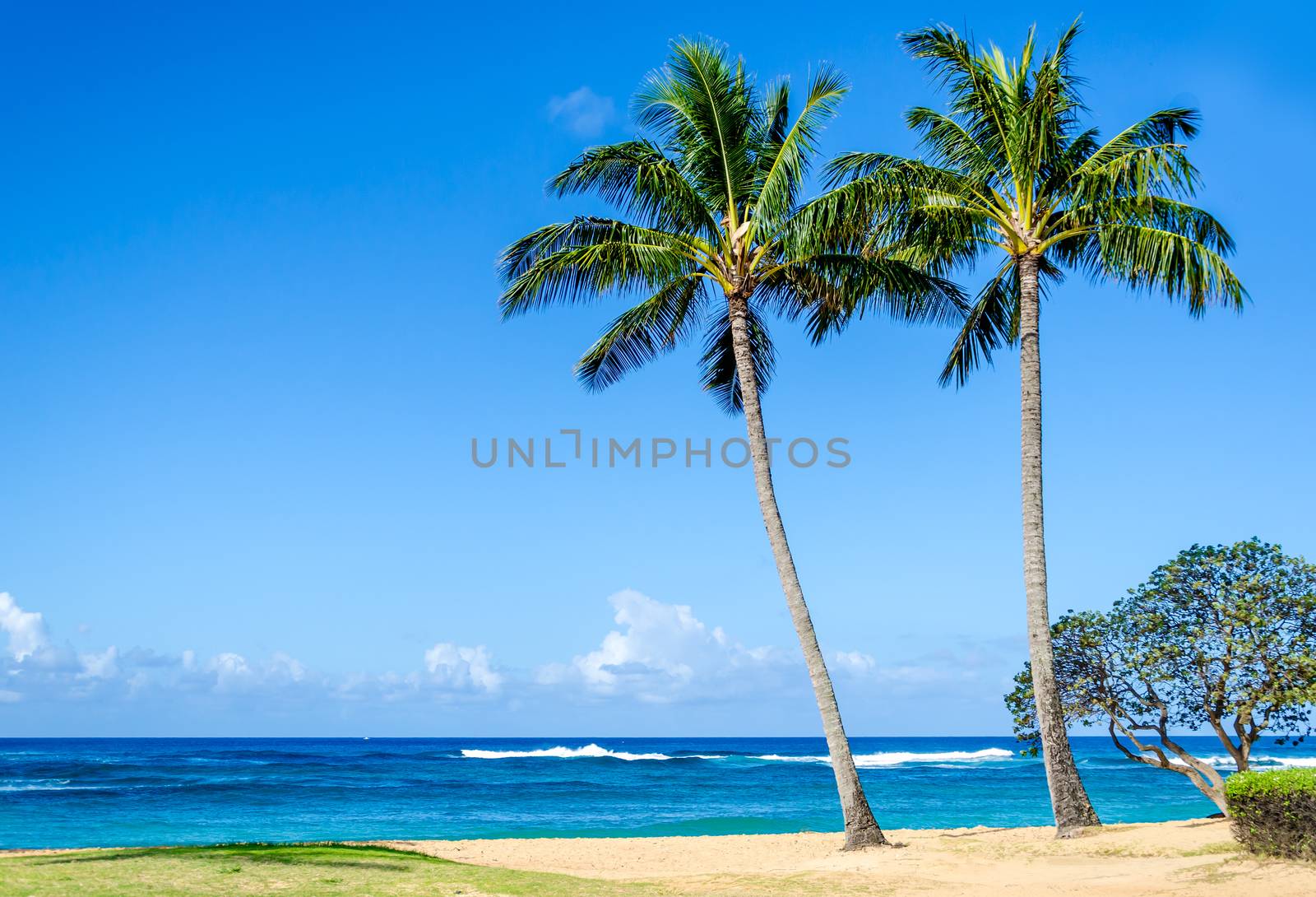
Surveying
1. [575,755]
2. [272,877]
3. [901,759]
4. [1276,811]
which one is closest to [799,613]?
[1276,811]

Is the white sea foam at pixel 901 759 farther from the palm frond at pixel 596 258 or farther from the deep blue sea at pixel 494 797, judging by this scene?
the palm frond at pixel 596 258

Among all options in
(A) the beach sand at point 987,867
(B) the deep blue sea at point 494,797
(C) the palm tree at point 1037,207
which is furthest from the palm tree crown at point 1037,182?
(B) the deep blue sea at point 494,797

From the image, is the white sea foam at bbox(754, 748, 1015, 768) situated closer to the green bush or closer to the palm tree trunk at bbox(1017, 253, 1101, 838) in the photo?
the palm tree trunk at bbox(1017, 253, 1101, 838)

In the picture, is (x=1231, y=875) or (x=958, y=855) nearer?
(x=1231, y=875)

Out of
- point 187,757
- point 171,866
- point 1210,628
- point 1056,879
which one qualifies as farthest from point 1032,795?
point 187,757

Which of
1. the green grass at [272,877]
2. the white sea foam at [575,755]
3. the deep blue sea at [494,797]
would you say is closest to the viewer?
the green grass at [272,877]

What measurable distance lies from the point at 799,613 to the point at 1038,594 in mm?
3320

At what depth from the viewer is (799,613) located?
579 inches

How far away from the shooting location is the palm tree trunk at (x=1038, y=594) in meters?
13.6

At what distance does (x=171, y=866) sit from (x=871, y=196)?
12.5 m

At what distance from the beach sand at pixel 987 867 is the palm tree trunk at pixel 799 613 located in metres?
0.48

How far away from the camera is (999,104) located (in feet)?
48.5

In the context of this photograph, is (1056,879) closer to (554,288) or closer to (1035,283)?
(1035,283)

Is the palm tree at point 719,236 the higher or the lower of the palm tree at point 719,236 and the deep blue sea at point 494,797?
the higher
